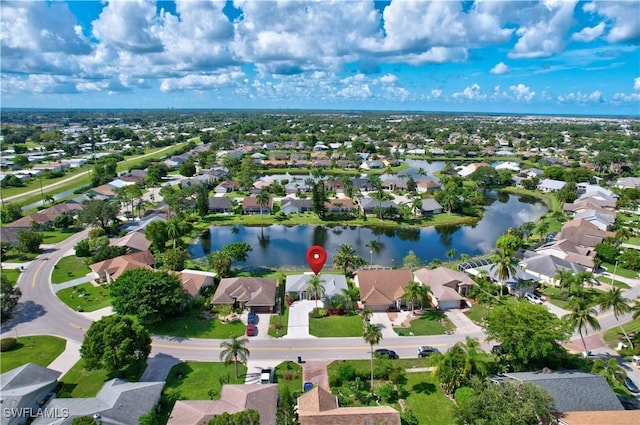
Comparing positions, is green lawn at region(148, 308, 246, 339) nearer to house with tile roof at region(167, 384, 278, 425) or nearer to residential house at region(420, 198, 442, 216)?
house with tile roof at region(167, 384, 278, 425)

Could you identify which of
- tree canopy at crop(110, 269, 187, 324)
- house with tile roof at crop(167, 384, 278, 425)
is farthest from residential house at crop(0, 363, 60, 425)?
house with tile roof at crop(167, 384, 278, 425)

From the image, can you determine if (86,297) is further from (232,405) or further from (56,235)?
(232,405)

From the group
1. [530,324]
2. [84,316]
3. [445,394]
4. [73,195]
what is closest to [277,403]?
[445,394]

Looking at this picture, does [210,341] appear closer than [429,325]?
Yes

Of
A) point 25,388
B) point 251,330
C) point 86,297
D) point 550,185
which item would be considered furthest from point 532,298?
point 550,185

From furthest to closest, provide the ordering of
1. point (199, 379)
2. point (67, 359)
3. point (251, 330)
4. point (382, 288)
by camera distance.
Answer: point (382, 288) → point (251, 330) → point (67, 359) → point (199, 379)

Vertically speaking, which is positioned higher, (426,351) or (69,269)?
(426,351)
